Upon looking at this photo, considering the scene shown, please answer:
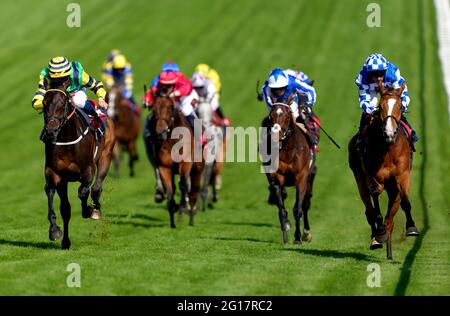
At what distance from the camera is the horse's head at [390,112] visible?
42.0 ft

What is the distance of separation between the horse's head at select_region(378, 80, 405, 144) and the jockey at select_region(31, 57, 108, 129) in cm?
418

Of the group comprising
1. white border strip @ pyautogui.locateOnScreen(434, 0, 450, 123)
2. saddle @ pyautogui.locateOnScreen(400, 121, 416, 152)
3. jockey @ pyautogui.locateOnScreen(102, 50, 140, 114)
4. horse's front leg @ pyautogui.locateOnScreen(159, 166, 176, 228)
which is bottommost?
horse's front leg @ pyautogui.locateOnScreen(159, 166, 176, 228)

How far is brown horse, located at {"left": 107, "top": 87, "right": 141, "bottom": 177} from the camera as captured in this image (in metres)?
26.1

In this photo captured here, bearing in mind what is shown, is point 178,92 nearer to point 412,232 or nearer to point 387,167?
point 387,167

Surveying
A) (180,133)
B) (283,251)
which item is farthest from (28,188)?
(283,251)

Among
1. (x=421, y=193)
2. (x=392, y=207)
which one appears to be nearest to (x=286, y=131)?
(x=392, y=207)

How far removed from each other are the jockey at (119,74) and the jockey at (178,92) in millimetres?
8250

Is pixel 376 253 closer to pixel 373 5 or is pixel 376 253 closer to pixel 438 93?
pixel 438 93

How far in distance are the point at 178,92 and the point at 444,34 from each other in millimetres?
24746

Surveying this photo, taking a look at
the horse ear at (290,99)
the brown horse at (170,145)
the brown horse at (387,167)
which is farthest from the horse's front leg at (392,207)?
the brown horse at (170,145)

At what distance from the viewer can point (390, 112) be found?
12805 millimetres

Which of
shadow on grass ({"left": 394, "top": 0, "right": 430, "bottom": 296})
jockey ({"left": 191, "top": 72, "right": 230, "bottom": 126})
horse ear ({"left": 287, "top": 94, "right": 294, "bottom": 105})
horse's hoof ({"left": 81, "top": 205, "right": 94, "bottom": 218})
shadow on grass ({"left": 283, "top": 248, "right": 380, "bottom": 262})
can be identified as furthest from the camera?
jockey ({"left": 191, "top": 72, "right": 230, "bottom": 126})

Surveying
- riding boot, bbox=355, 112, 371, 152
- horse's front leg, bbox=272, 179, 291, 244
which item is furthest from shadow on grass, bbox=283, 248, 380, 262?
riding boot, bbox=355, 112, 371, 152

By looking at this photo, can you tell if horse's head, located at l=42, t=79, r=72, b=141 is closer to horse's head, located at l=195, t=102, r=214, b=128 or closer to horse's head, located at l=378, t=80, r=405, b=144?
horse's head, located at l=378, t=80, r=405, b=144
